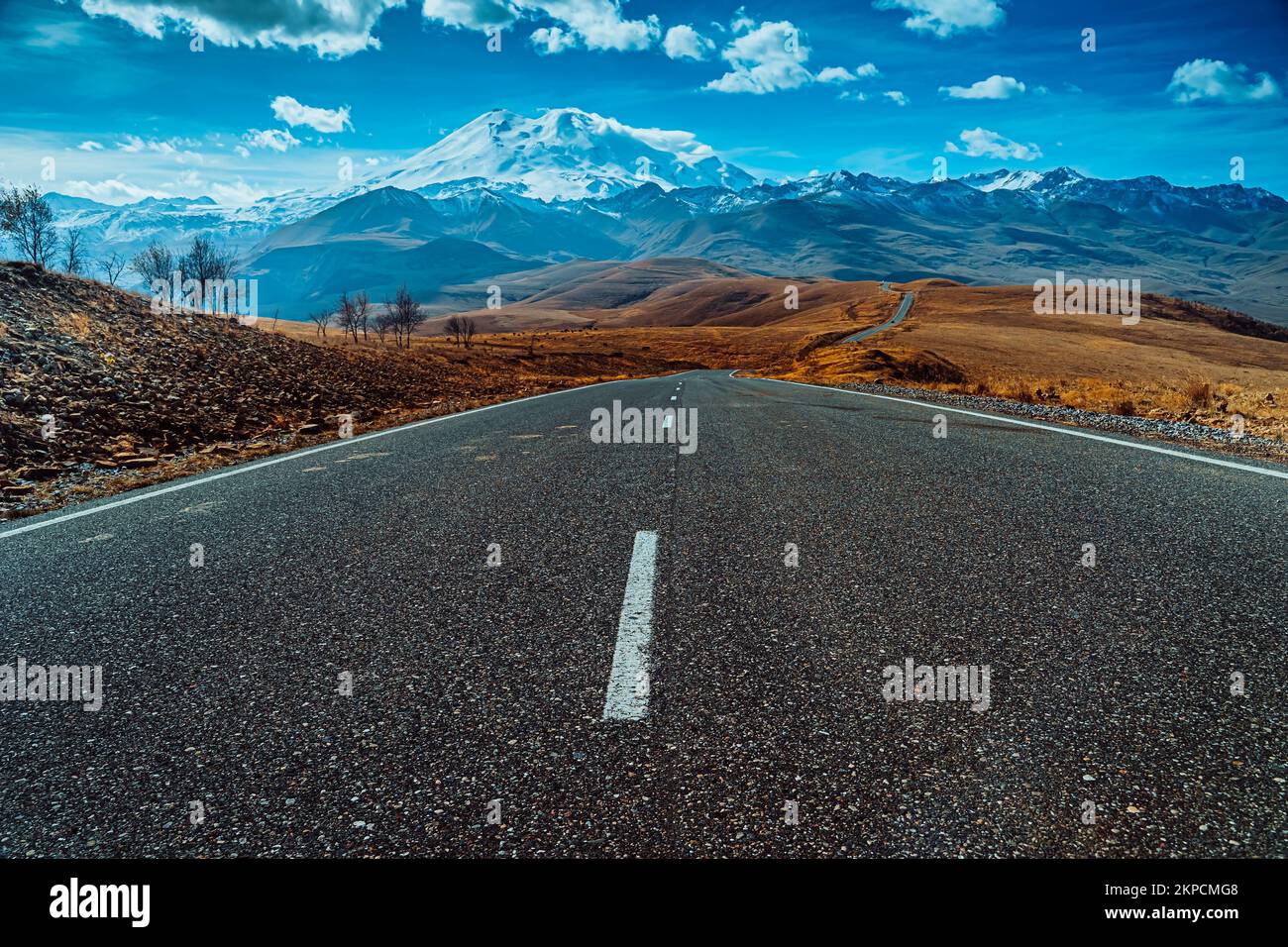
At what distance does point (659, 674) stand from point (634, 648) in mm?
278

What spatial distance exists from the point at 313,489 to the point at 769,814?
6.19m

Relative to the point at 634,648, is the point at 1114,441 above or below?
above

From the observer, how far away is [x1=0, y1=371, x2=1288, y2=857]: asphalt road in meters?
2.27

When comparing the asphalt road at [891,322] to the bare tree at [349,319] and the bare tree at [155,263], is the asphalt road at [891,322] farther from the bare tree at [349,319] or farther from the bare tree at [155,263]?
the bare tree at [155,263]

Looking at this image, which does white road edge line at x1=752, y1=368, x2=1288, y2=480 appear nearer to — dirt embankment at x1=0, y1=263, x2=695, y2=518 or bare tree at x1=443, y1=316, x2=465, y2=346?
dirt embankment at x1=0, y1=263, x2=695, y2=518

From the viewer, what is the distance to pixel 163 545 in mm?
5320

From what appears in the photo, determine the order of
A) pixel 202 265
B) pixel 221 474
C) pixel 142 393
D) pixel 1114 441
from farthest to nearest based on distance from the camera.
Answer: pixel 202 265 < pixel 142 393 < pixel 1114 441 < pixel 221 474

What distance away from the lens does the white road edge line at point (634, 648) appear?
2.89 meters

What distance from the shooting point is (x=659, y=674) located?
124 inches

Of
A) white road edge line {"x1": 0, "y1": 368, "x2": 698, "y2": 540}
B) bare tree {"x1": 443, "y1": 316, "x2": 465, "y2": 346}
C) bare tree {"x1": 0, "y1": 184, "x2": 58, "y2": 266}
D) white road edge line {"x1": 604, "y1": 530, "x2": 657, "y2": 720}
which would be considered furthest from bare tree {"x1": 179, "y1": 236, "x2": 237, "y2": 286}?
white road edge line {"x1": 604, "y1": 530, "x2": 657, "y2": 720}

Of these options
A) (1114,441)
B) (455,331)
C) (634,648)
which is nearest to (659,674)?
(634,648)

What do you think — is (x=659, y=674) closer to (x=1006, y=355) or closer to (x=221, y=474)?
(x=221, y=474)

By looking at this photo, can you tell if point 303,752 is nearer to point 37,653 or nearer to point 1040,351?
point 37,653
